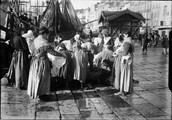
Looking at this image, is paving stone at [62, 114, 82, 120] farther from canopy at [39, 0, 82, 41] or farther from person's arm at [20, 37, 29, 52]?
canopy at [39, 0, 82, 41]

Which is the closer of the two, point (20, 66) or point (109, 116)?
point (109, 116)

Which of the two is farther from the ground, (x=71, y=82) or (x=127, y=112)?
(x=71, y=82)

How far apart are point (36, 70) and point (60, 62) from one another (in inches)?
28.6

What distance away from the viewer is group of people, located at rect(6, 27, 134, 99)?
17.4ft

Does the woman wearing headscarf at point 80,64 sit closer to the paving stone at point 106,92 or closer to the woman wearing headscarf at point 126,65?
the paving stone at point 106,92

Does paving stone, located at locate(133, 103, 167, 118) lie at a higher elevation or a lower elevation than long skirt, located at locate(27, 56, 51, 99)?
lower

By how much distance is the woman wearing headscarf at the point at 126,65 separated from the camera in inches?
228

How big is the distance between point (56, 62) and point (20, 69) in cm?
140

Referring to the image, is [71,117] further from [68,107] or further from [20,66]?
[20,66]

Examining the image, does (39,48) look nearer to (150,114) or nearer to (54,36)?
(150,114)

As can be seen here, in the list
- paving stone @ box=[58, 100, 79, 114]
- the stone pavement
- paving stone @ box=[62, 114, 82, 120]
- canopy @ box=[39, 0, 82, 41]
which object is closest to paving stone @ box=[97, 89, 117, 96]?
the stone pavement

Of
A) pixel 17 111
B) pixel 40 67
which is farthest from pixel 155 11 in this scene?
pixel 17 111

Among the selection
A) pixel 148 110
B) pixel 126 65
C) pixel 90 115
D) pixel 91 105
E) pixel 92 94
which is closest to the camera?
pixel 90 115

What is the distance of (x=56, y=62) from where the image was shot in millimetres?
5676
